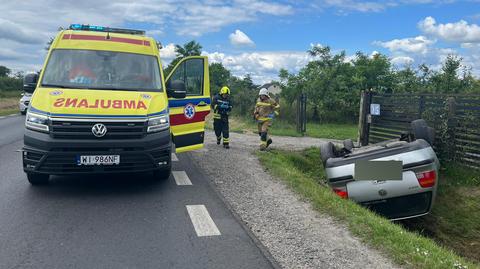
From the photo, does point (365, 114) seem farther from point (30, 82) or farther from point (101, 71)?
point (30, 82)

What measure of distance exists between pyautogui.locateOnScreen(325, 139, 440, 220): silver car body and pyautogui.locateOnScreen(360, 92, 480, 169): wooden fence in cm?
318

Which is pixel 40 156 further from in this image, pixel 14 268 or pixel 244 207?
pixel 244 207

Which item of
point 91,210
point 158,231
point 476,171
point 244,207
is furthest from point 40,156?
point 476,171

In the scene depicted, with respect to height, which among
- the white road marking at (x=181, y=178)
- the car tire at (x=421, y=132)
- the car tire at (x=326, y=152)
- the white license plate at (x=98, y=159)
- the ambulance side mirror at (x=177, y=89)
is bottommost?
the white road marking at (x=181, y=178)

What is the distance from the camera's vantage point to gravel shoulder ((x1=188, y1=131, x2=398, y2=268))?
3963 mm

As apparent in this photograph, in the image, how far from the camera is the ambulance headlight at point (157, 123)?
20.1 ft

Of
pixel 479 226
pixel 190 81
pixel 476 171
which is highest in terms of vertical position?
pixel 190 81

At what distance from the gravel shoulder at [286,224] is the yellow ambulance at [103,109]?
120 centimetres

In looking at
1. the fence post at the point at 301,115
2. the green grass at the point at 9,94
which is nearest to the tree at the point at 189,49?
the green grass at the point at 9,94

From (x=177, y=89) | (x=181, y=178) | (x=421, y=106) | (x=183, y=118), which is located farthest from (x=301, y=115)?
(x=177, y=89)

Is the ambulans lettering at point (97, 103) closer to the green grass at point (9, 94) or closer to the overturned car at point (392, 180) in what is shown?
the overturned car at point (392, 180)

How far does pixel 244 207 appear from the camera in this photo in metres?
5.76

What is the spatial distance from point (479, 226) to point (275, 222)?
420 centimetres

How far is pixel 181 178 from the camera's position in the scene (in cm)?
757
